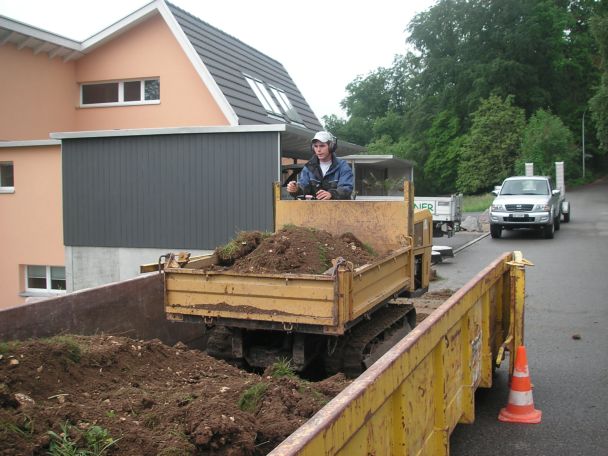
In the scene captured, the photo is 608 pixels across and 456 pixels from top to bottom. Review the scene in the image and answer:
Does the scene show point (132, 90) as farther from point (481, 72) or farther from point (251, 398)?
point (481, 72)

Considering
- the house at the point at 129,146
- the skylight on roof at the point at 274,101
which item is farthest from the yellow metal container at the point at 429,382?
the skylight on roof at the point at 274,101

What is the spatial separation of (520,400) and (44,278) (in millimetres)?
15162

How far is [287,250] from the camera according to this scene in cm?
555

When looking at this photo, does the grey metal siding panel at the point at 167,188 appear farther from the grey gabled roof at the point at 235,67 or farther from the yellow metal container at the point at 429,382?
the yellow metal container at the point at 429,382

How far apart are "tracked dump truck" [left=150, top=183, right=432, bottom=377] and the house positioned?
7.26m

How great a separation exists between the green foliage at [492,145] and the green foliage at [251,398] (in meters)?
49.7

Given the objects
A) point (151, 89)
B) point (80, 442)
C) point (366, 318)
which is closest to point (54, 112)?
point (151, 89)

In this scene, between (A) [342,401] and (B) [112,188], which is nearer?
(A) [342,401]

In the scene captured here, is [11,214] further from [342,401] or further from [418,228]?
[342,401]

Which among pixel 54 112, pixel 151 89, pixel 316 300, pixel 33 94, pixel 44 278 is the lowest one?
pixel 44 278

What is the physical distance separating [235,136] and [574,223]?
1850cm

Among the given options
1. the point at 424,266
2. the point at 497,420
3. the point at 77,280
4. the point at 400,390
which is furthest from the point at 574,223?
the point at 400,390

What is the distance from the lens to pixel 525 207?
71.7ft

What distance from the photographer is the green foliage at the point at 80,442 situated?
2801 millimetres
